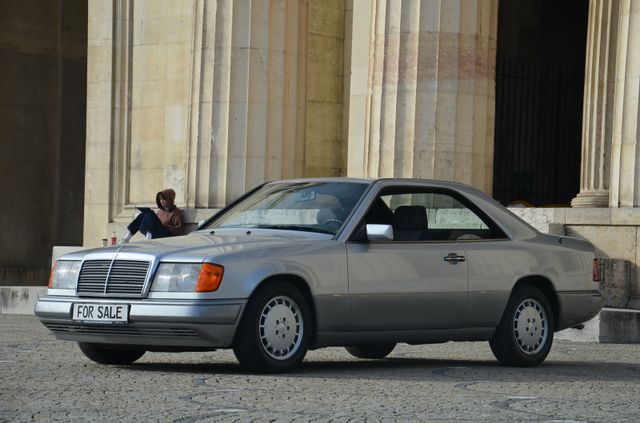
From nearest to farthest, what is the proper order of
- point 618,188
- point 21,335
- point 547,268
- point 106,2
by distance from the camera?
point 547,268, point 21,335, point 618,188, point 106,2

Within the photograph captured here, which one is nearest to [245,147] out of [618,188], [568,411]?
[618,188]

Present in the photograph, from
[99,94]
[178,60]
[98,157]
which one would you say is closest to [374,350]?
[178,60]

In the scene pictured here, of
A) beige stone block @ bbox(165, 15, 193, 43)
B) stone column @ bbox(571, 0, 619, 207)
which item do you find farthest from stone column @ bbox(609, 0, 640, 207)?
beige stone block @ bbox(165, 15, 193, 43)

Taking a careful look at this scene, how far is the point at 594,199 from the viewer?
19.6m

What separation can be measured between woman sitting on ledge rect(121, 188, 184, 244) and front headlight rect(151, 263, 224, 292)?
713 cm

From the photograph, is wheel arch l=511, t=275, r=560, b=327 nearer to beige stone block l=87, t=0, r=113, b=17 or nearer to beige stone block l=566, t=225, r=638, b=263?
beige stone block l=566, t=225, r=638, b=263

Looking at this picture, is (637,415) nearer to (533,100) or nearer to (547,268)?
(547,268)

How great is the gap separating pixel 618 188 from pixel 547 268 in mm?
5854

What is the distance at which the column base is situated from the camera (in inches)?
767

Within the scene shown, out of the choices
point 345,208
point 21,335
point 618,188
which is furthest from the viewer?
point 618,188

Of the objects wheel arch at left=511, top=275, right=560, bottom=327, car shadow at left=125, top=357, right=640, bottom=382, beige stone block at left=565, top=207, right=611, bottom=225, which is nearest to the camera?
car shadow at left=125, top=357, right=640, bottom=382

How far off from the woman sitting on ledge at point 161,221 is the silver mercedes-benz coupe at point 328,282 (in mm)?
6260

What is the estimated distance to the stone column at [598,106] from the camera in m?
19.9

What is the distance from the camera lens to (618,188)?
17.3 meters
